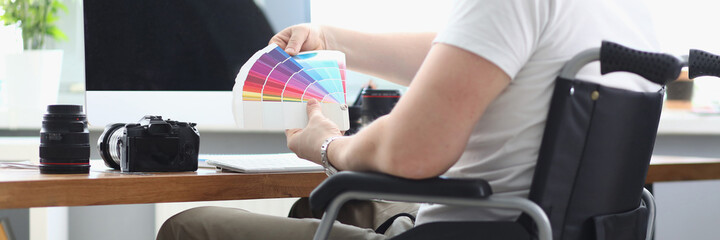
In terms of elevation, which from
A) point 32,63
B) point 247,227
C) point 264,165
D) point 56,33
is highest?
point 56,33

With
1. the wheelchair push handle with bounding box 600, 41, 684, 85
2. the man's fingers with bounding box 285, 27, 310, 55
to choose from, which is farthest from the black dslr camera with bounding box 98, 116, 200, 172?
the wheelchair push handle with bounding box 600, 41, 684, 85

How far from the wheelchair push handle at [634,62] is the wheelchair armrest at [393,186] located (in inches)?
7.5

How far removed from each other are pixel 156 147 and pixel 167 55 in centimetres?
41

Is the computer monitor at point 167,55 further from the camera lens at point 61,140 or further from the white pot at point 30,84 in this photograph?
the white pot at point 30,84

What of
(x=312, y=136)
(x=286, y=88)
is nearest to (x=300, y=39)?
(x=286, y=88)

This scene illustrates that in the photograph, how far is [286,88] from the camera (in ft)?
4.09

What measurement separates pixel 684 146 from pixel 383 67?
1.38m

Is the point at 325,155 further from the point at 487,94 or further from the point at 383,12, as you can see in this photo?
the point at 383,12

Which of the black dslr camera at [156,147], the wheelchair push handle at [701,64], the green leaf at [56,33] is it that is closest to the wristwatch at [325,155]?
the black dslr camera at [156,147]

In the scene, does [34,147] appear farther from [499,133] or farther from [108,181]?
[499,133]

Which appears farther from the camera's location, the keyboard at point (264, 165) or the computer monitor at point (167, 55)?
the computer monitor at point (167, 55)

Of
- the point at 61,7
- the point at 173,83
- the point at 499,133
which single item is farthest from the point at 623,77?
the point at 61,7

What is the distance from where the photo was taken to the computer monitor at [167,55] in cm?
143

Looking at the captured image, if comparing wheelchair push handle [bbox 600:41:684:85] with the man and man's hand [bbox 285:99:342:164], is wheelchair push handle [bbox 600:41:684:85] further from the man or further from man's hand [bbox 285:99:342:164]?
man's hand [bbox 285:99:342:164]
